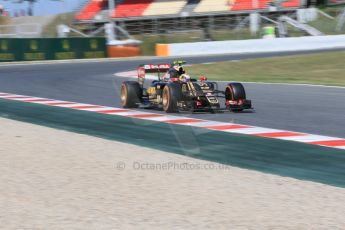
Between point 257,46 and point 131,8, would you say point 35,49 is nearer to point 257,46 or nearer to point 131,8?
point 257,46

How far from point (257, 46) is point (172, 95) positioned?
29.9 metres

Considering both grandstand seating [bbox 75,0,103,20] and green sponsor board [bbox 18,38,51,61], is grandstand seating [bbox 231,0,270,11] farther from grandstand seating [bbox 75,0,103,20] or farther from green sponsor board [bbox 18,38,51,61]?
green sponsor board [bbox 18,38,51,61]

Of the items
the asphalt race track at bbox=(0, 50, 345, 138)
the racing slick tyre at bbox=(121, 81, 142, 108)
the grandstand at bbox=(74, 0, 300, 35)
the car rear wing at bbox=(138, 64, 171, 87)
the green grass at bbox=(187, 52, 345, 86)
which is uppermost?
the grandstand at bbox=(74, 0, 300, 35)

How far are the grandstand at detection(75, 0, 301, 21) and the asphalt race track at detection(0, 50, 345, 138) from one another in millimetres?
25603

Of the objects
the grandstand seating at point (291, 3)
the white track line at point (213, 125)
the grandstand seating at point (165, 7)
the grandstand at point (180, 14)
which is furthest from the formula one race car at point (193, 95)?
the grandstand seating at point (165, 7)

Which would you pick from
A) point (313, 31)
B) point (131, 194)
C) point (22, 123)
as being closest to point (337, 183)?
point (131, 194)

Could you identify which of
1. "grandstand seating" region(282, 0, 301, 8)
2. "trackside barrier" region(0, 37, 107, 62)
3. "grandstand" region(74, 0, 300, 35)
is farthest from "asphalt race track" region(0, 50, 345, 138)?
"grandstand seating" region(282, 0, 301, 8)

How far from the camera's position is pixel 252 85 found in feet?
58.7

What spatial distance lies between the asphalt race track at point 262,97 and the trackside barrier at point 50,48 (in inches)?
458

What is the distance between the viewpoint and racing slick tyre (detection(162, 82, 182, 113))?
10.9 meters

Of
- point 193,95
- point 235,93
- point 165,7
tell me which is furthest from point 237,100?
point 165,7

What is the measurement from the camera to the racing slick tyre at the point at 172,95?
35.8ft

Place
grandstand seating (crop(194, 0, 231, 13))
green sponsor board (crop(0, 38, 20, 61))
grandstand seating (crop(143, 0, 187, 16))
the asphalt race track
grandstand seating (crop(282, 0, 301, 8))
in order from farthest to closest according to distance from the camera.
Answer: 1. grandstand seating (crop(143, 0, 187, 16))
2. grandstand seating (crop(194, 0, 231, 13))
3. grandstand seating (crop(282, 0, 301, 8))
4. green sponsor board (crop(0, 38, 20, 61))
5. the asphalt race track

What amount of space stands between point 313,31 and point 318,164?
3822 cm
